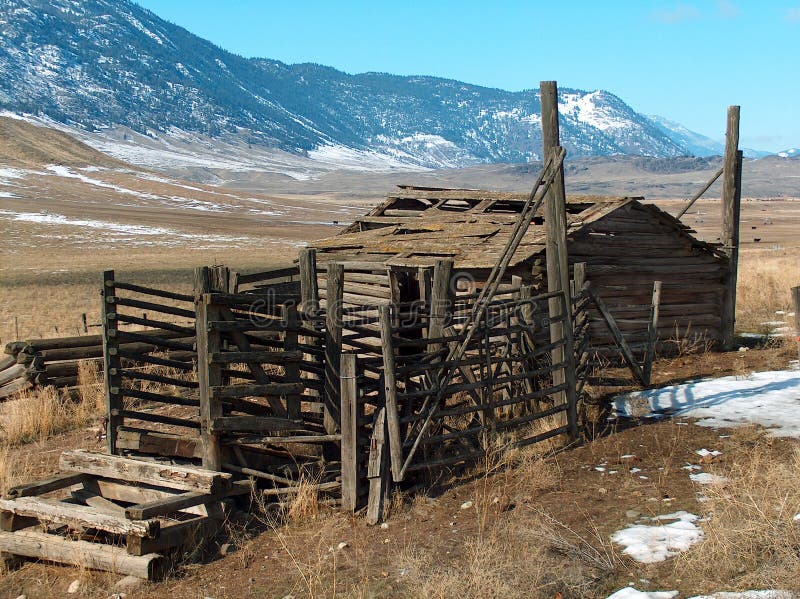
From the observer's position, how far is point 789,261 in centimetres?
2667

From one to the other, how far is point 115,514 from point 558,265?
497 cm

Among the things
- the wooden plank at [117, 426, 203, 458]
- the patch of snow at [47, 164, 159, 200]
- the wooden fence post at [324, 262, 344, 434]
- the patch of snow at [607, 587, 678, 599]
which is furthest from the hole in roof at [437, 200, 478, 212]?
the patch of snow at [47, 164, 159, 200]

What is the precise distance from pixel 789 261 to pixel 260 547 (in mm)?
24073

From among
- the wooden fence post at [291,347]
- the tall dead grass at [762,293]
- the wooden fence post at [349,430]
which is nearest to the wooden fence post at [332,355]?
the wooden fence post at [291,347]

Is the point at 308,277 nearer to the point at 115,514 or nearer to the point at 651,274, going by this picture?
the point at 115,514

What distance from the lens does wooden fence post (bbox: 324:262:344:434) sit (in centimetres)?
774

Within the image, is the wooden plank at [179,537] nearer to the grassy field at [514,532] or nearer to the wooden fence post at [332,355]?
the grassy field at [514,532]

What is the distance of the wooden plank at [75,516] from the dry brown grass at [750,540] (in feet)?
12.1

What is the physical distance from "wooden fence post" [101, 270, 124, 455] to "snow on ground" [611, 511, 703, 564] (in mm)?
4701

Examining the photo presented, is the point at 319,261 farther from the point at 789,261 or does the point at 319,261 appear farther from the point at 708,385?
the point at 789,261

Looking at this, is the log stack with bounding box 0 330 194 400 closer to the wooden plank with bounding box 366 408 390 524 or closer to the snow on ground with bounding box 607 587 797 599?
the wooden plank with bounding box 366 408 390 524

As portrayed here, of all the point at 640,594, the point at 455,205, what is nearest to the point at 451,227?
the point at 455,205

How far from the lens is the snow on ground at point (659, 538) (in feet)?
18.6

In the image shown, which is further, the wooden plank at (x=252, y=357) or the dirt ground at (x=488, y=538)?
the wooden plank at (x=252, y=357)
